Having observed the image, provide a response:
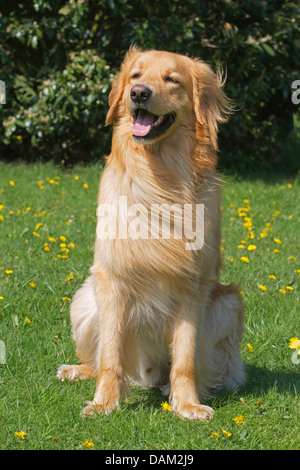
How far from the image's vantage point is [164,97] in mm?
3041

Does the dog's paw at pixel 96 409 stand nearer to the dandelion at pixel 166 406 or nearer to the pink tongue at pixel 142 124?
the dandelion at pixel 166 406

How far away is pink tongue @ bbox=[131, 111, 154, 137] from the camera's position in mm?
3012

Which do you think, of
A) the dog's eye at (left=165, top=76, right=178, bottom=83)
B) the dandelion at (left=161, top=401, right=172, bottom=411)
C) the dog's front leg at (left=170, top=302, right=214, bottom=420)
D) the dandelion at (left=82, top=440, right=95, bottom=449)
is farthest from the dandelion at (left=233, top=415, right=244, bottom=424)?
the dog's eye at (left=165, top=76, right=178, bottom=83)

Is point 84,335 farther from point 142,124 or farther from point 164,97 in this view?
point 164,97

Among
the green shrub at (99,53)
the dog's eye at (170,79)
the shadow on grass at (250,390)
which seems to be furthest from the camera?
the green shrub at (99,53)

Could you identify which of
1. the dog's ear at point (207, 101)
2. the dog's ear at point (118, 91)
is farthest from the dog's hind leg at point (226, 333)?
the dog's ear at point (118, 91)

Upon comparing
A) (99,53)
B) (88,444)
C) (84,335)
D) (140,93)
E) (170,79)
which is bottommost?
(88,444)

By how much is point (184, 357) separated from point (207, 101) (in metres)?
1.35

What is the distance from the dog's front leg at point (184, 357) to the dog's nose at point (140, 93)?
1050mm

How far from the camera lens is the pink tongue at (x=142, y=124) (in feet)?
9.88

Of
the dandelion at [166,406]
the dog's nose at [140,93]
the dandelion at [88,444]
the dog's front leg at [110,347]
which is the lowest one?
the dandelion at [88,444]

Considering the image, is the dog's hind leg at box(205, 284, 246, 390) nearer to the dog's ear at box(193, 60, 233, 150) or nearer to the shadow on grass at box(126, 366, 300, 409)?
the shadow on grass at box(126, 366, 300, 409)

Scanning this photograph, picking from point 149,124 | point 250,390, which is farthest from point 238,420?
point 149,124

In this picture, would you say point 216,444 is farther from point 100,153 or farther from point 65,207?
point 100,153
